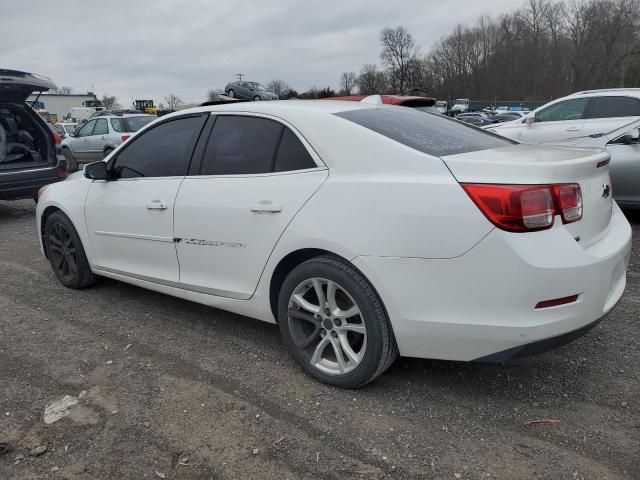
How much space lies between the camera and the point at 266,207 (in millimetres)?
2939

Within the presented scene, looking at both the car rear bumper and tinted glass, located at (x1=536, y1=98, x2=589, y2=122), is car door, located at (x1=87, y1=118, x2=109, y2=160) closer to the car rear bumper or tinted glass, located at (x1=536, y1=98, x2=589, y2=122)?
tinted glass, located at (x1=536, y1=98, x2=589, y2=122)

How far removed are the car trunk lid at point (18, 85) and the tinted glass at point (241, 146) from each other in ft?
17.6

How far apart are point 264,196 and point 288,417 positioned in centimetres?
121

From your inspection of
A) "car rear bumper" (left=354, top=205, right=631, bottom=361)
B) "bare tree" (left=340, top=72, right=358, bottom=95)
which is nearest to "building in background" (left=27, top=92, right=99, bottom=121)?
"bare tree" (left=340, top=72, right=358, bottom=95)

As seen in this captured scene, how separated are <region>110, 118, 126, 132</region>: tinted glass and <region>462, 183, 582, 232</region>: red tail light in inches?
516

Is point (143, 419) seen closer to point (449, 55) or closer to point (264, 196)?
point (264, 196)

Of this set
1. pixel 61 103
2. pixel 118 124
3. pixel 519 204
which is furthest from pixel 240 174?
pixel 61 103

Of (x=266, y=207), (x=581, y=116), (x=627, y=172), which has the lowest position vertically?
(x=627, y=172)

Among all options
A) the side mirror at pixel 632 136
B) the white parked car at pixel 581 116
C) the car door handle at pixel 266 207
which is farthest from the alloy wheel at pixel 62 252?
the side mirror at pixel 632 136

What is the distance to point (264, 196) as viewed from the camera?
2971 mm

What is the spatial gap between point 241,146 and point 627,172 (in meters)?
5.15

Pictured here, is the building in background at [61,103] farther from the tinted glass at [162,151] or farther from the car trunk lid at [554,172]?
the car trunk lid at [554,172]

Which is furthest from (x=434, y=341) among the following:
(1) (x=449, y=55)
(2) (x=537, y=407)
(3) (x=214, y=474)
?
(1) (x=449, y=55)

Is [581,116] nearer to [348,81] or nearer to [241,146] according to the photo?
[241,146]
